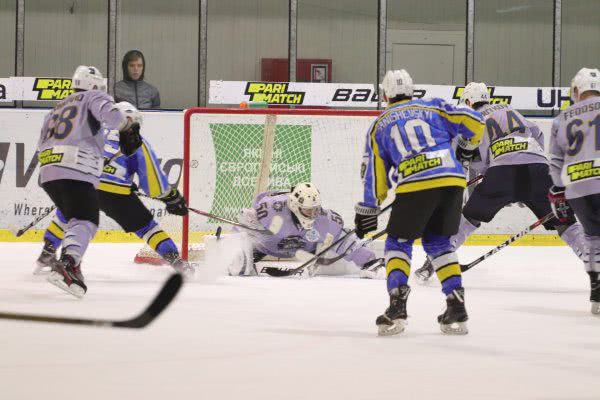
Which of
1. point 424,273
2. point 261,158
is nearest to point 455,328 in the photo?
point 424,273

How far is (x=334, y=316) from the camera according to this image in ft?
13.8

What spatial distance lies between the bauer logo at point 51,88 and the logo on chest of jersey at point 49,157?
135 inches

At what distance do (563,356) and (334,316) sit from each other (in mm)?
1166

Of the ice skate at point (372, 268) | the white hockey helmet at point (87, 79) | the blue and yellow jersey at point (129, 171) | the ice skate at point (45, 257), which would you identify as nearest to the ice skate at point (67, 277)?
the white hockey helmet at point (87, 79)

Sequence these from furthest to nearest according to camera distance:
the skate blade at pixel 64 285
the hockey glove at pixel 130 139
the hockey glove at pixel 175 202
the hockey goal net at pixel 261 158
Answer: the hockey goal net at pixel 261 158 < the hockey glove at pixel 175 202 < the hockey glove at pixel 130 139 < the skate blade at pixel 64 285

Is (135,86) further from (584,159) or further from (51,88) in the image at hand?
(584,159)

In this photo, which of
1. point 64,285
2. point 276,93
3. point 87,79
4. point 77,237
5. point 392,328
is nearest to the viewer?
point 392,328

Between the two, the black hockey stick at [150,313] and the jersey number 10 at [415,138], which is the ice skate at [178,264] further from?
the black hockey stick at [150,313]

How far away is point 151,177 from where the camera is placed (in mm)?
5766

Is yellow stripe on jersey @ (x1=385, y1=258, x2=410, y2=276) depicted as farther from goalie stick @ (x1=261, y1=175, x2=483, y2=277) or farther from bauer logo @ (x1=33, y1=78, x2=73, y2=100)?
bauer logo @ (x1=33, y1=78, x2=73, y2=100)

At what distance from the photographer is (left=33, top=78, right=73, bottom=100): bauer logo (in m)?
8.26

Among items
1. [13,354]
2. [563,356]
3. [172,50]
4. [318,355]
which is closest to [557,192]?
[563,356]

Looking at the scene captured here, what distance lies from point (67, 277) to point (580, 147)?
2194mm

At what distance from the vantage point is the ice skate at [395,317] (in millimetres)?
3646
